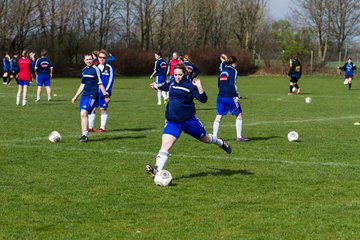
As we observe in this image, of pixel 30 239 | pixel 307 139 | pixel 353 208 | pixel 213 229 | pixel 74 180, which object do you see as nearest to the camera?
pixel 30 239

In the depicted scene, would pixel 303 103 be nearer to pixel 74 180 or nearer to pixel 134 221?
pixel 74 180

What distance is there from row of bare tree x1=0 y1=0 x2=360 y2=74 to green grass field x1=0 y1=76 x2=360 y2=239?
4831cm

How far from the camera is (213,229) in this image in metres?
6.80

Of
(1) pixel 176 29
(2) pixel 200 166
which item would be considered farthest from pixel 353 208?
(1) pixel 176 29

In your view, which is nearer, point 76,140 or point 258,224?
point 258,224

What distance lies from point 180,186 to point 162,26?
7306 cm

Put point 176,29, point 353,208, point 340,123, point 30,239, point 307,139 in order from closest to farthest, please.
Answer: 1. point 30,239
2. point 353,208
3. point 307,139
4. point 340,123
5. point 176,29

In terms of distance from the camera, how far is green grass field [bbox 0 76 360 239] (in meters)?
6.87

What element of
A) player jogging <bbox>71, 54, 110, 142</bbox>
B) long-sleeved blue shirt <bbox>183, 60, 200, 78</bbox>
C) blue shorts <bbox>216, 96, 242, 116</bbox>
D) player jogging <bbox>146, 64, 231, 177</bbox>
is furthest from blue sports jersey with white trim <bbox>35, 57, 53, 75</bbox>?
player jogging <bbox>146, 64, 231, 177</bbox>

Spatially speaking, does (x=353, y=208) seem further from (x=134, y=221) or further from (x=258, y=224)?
(x=134, y=221)

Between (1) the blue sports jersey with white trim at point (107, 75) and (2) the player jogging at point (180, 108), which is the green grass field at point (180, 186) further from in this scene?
(1) the blue sports jersey with white trim at point (107, 75)

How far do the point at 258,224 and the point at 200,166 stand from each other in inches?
153

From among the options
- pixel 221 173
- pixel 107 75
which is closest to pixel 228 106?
pixel 107 75

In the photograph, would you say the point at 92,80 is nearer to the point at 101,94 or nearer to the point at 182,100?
the point at 101,94
